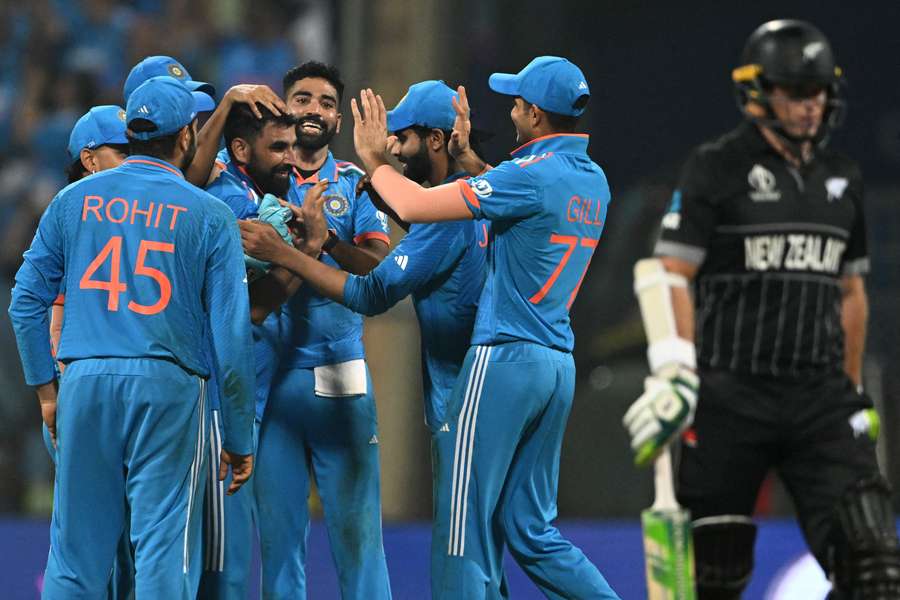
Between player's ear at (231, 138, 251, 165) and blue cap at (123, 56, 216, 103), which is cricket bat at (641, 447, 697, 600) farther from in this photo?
blue cap at (123, 56, 216, 103)

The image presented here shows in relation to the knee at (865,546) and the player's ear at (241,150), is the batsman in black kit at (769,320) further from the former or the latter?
the player's ear at (241,150)

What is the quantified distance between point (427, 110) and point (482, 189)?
22.4 inches

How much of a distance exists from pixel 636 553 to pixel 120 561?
3036mm

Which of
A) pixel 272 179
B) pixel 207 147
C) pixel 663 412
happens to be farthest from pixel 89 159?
pixel 663 412

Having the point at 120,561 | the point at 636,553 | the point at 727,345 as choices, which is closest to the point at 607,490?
the point at 636,553

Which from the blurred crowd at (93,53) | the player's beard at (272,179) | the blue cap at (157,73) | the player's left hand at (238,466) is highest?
the blurred crowd at (93,53)

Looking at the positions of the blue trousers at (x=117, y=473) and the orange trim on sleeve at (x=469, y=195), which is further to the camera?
the orange trim on sleeve at (x=469, y=195)

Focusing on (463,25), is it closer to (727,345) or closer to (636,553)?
(636,553)

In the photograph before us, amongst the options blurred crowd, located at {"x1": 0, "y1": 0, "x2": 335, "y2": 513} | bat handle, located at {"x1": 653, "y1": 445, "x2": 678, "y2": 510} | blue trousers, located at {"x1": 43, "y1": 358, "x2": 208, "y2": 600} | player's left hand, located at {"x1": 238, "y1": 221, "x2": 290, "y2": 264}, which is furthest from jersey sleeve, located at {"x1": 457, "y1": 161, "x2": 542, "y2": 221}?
blurred crowd, located at {"x1": 0, "y1": 0, "x2": 335, "y2": 513}

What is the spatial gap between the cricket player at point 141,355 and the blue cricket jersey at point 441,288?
80cm

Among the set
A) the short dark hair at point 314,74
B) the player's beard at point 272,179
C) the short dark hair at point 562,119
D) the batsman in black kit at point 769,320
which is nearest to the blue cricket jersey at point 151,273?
the player's beard at point 272,179

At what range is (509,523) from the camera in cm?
566

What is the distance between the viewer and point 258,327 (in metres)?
5.95

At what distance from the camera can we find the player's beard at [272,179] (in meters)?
6.03
